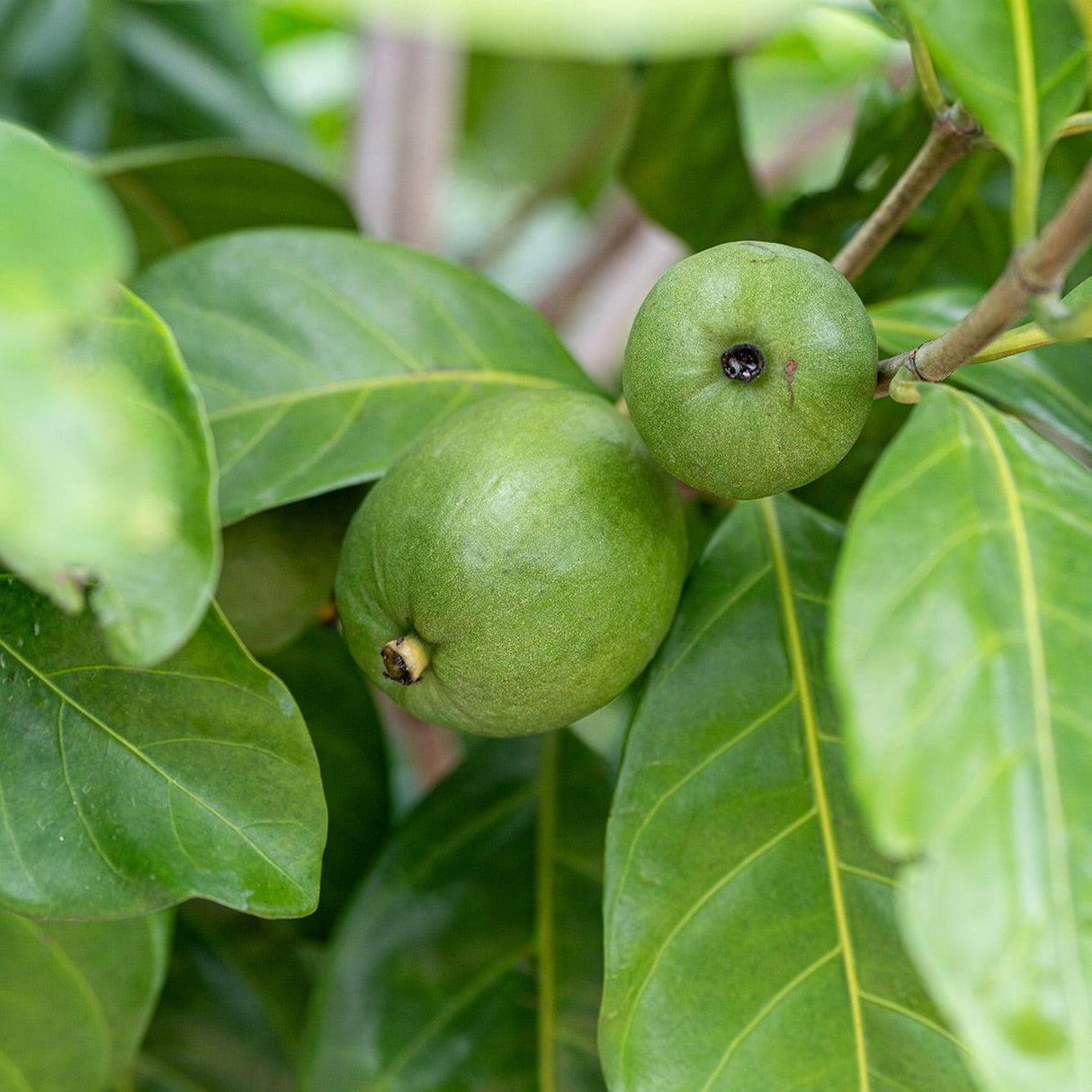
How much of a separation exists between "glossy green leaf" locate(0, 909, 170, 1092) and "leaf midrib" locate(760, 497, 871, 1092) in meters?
0.43

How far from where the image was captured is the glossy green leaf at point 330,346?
0.72 metres

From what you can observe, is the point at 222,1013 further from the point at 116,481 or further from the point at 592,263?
the point at 592,263

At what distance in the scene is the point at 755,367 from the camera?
1.77ft

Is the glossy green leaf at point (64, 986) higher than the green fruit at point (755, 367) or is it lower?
lower

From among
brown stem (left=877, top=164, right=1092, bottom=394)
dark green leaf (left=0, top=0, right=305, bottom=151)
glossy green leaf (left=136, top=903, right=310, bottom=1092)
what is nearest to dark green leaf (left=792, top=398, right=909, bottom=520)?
brown stem (left=877, top=164, right=1092, bottom=394)

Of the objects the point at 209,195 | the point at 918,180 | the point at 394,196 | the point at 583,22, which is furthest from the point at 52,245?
the point at 583,22

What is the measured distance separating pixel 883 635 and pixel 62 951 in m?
0.59

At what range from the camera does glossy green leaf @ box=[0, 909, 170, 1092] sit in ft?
2.52

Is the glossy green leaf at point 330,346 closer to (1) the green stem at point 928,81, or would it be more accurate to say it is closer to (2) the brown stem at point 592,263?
(1) the green stem at point 928,81

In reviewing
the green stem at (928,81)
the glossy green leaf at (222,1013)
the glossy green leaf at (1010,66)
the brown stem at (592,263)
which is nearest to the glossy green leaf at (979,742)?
the glossy green leaf at (1010,66)

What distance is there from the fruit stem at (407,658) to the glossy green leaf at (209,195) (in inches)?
23.2

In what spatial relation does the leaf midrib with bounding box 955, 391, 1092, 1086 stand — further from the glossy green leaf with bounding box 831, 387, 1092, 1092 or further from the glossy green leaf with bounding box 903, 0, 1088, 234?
the glossy green leaf with bounding box 903, 0, 1088, 234

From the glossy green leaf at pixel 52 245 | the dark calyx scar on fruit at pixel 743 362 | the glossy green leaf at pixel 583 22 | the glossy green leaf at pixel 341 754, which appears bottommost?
the glossy green leaf at pixel 341 754

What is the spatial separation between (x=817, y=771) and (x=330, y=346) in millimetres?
398
